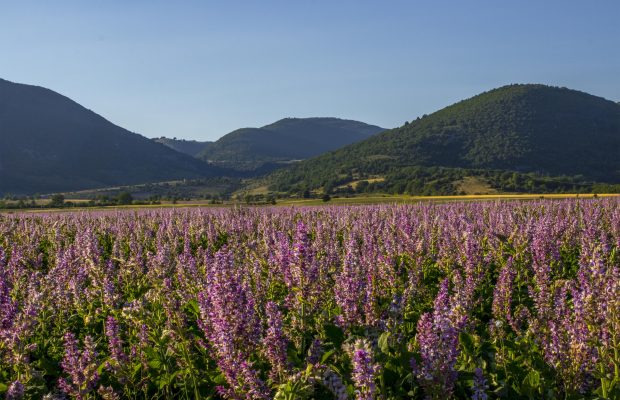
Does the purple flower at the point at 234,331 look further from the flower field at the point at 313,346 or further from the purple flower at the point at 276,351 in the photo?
the purple flower at the point at 276,351

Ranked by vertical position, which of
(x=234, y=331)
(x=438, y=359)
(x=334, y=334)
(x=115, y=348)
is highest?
(x=234, y=331)

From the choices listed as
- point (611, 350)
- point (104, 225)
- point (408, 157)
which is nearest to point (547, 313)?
point (611, 350)

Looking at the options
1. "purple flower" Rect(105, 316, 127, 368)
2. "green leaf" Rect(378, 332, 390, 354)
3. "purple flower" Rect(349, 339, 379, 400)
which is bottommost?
"purple flower" Rect(105, 316, 127, 368)

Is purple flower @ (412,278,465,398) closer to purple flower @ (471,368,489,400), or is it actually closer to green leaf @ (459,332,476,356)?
purple flower @ (471,368,489,400)

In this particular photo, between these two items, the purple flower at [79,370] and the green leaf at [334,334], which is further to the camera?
the green leaf at [334,334]

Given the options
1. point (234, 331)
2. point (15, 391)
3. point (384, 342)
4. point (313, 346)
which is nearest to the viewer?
point (15, 391)

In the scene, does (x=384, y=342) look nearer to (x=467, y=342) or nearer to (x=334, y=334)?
(x=334, y=334)

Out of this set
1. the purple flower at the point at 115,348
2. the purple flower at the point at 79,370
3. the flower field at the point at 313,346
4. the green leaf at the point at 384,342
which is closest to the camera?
the flower field at the point at 313,346

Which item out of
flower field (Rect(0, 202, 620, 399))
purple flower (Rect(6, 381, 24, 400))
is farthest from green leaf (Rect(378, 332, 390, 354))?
purple flower (Rect(6, 381, 24, 400))

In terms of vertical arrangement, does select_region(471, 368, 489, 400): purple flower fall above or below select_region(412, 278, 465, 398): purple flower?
below

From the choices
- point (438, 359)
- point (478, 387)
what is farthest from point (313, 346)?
point (478, 387)

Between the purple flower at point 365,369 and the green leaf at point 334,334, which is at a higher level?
the purple flower at point 365,369

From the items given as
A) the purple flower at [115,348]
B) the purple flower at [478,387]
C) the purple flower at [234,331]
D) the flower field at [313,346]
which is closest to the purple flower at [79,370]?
the flower field at [313,346]

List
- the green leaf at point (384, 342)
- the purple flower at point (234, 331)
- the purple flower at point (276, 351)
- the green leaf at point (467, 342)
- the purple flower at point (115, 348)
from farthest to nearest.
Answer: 1. the purple flower at point (115, 348)
2. the green leaf at point (467, 342)
3. the green leaf at point (384, 342)
4. the purple flower at point (276, 351)
5. the purple flower at point (234, 331)
